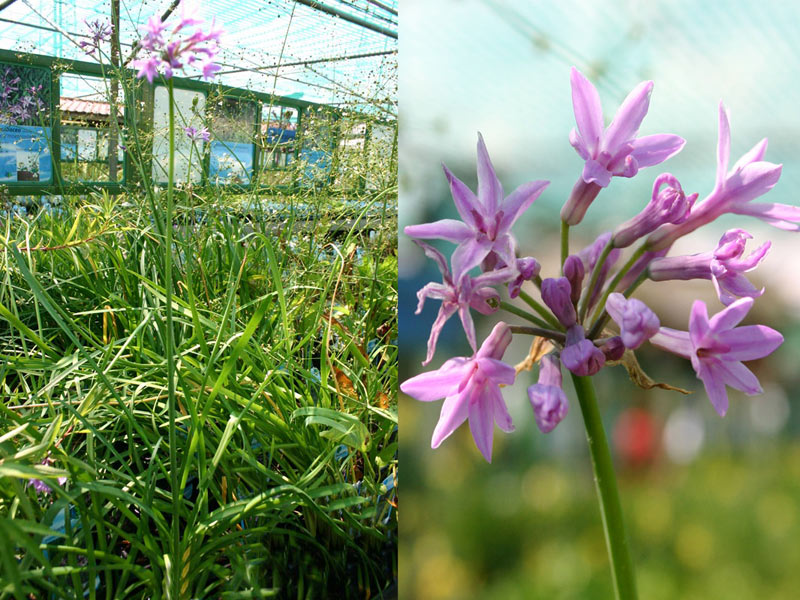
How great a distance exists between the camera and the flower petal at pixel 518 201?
0.62 meters

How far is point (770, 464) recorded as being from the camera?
0.61 metres

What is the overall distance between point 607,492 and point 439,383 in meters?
0.19

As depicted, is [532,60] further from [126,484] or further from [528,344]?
[126,484]

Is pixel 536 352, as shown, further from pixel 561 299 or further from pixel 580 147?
pixel 580 147

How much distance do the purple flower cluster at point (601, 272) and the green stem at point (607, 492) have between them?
4cm

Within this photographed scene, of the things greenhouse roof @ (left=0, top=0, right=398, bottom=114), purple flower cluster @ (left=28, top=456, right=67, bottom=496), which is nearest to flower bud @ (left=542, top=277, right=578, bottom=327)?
purple flower cluster @ (left=28, top=456, right=67, bottom=496)

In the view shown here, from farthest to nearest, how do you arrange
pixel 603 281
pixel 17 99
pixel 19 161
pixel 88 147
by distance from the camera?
pixel 19 161 < pixel 17 99 < pixel 88 147 < pixel 603 281

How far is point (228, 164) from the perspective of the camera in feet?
6.40

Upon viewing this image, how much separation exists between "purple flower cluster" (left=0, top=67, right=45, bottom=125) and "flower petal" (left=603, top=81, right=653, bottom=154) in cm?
318

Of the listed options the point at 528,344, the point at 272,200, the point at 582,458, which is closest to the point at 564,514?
the point at 582,458

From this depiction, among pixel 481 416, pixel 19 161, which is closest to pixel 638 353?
pixel 481 416

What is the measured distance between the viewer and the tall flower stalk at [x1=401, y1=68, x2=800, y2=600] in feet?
1.82

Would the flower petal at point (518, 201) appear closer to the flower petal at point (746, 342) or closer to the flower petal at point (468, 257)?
the flower petal at point (468, 257)

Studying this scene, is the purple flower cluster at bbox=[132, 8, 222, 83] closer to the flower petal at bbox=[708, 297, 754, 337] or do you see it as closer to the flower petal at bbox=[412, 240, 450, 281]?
the flower petal at bbox=[412, 240, 450, 281]
